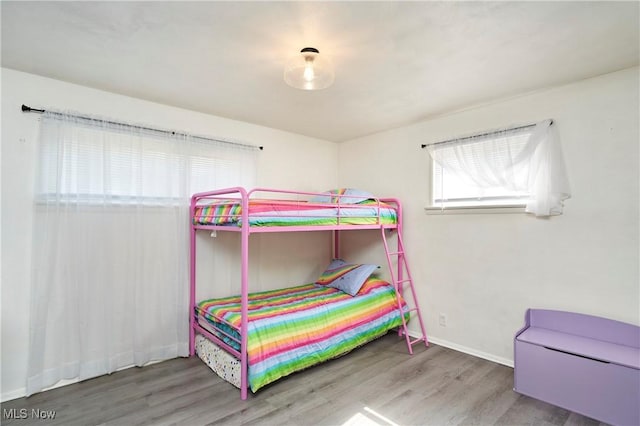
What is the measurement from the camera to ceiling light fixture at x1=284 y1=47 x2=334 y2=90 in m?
1.99

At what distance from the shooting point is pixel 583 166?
2543 millimetres

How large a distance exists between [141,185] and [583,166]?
11.8ft

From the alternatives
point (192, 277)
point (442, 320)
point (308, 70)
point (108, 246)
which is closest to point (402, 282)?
point (442, 320)

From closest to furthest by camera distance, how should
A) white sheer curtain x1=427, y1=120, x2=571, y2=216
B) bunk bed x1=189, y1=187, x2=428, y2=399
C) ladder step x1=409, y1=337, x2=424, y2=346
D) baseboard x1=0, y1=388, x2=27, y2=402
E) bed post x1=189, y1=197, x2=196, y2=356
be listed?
baseboard x1=0, y1=388, x2=27, y2=402 < bunk bed x1=189, y1=187, x2=428, y2=399 < white sheer curtain x1=427, y1=120, x2=571, y2=216 < bed post x1=189, y1=197, x2=196, y2=356 < ladder step x1=409, y1=337, x2=424, y2=346

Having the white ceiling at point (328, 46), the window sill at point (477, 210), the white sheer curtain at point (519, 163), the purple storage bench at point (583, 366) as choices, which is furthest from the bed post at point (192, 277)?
the purple storage bench at point (583, 366)

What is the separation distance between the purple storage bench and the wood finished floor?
0.37 ft

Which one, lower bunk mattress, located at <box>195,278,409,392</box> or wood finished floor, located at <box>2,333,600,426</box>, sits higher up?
lower bunk mattress, located at <box>195,278,409,392</box>

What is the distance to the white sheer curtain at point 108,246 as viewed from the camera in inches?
97.2

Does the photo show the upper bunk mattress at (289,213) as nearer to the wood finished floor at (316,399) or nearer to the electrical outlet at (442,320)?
the electrical outlet at (442,320)

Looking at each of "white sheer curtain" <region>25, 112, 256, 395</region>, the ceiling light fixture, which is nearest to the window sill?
the ceiling light fixture

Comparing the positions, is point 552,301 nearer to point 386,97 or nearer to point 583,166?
point 583,166

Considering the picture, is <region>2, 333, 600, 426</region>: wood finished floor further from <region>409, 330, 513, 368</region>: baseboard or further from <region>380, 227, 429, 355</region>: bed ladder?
<region>380, 227, 429, 355</region>: bed ladder

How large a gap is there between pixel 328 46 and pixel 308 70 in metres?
0.18

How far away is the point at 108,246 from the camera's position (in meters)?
2.71
